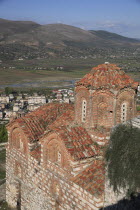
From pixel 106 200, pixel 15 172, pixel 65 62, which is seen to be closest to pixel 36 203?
pixel 15 172

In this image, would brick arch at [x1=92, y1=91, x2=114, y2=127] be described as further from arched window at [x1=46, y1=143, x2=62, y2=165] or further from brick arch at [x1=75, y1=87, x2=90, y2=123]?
arched window at [x1=46, y1=143, x2=62, y2=165]

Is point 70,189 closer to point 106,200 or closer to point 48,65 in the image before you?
point 106,200

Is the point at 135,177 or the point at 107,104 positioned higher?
the point at 107,104

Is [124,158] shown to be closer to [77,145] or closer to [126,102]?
[77,145]

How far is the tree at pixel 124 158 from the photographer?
8297mm

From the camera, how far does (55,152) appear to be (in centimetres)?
1184

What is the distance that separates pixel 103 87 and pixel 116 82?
0.72 m


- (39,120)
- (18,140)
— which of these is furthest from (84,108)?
(18,140)

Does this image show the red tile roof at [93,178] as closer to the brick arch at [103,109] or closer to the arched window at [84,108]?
the brick arch at [103,109]

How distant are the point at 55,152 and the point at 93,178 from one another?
2.37 m

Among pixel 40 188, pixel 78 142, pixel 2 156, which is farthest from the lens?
pixel 2 156

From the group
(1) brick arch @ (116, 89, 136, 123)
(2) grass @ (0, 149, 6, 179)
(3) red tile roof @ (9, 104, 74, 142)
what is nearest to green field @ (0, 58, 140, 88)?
(2) grass @ (0, 149, 6, 179)

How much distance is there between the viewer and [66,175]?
36.9ft

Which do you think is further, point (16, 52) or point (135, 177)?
point (16, 52)
